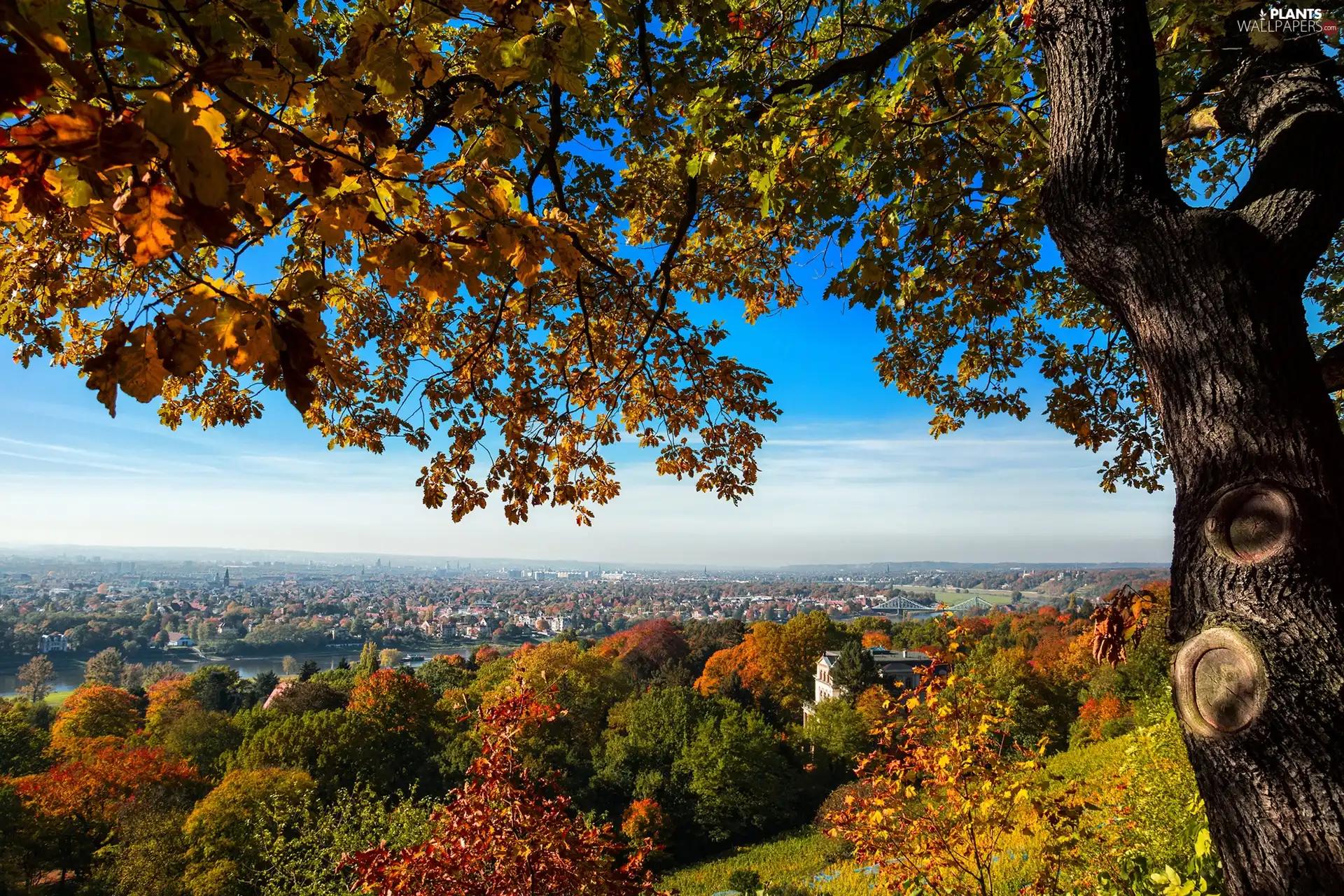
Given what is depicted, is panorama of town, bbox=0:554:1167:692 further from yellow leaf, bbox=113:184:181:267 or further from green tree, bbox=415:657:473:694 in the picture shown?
yellow leaf, bbox=113:184:181:267

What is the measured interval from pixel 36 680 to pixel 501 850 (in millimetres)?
68583

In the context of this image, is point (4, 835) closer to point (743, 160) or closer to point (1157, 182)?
point (743, 160)

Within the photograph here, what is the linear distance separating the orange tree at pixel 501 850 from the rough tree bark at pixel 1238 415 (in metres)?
4.71

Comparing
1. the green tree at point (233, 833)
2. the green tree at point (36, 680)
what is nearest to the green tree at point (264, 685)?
the green tree at point (233, 833)

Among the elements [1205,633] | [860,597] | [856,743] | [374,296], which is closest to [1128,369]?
[1205,633]

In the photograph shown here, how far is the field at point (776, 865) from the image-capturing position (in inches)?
635

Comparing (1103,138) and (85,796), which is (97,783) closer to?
(85,796)

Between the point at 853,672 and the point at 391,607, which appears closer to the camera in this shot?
the point at 853,672

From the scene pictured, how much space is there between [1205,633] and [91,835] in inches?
1032

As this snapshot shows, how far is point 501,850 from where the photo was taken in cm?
484

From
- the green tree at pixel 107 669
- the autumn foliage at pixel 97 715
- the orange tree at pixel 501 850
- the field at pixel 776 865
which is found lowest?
the green tree at pixel 107 669

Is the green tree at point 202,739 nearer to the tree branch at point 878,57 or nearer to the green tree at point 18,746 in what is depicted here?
the green tree at point 18,746

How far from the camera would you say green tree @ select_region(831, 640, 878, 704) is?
30.7 m

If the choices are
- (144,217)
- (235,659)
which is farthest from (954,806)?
(235,659)
